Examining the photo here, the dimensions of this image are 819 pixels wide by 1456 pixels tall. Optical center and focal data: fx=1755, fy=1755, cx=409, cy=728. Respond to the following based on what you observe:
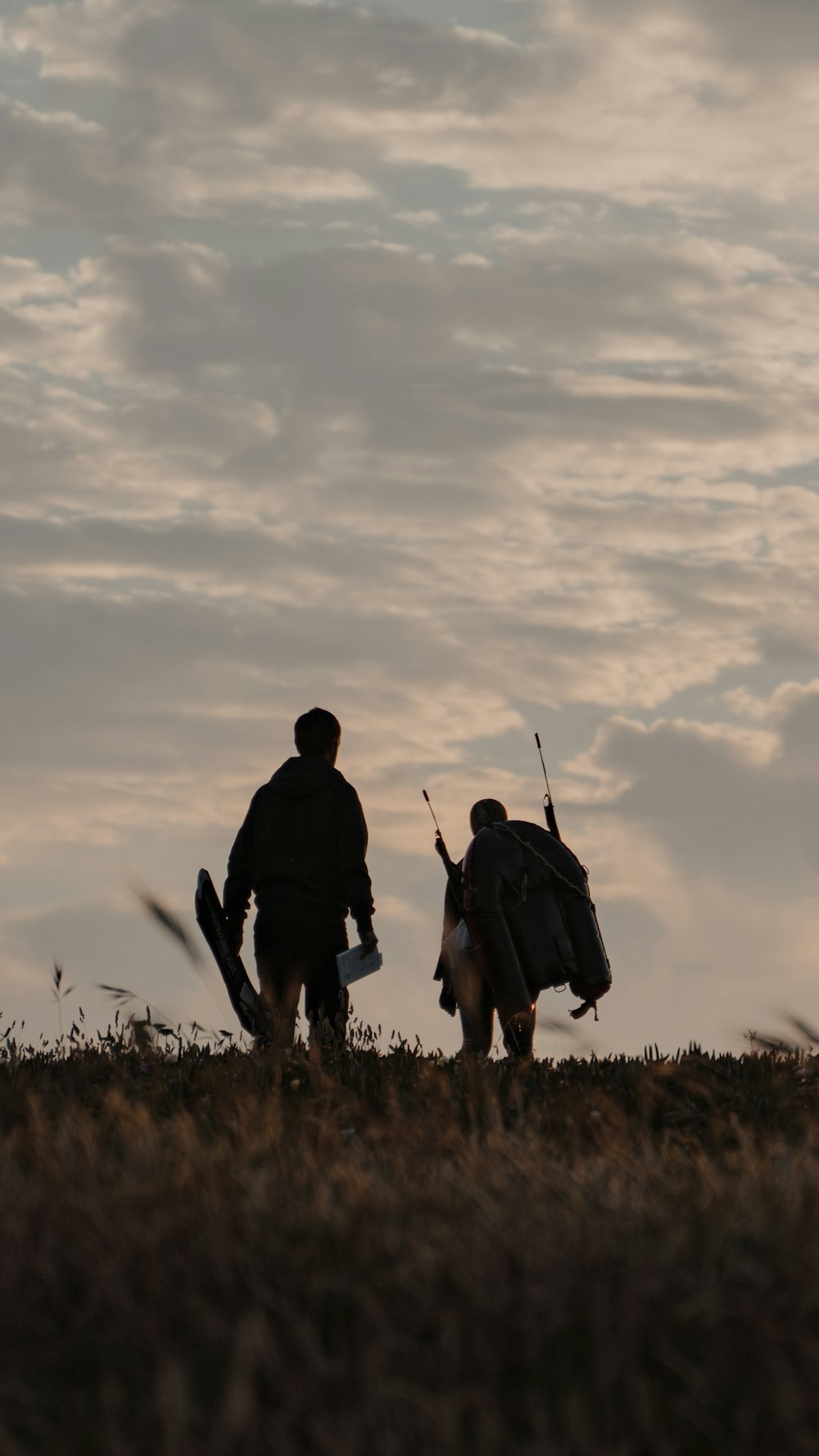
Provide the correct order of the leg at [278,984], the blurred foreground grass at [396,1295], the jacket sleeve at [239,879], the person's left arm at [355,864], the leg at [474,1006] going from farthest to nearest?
the leg at [474,1006]
the jacket sleeve at [239,879]
the person's left arm at [355,864]
the leg at [278,984]
the blurred foreground grass at [396,1295]

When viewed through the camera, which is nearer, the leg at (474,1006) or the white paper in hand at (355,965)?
the white paper in hand at (355,965)

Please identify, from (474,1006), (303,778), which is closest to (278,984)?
(303,778)

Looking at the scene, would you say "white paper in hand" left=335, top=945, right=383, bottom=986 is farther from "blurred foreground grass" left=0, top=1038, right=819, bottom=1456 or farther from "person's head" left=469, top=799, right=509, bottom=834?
"blurred foreground grass" left=0, top=1038, right=819, bottom=1456

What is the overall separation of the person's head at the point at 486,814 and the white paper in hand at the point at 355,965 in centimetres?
196

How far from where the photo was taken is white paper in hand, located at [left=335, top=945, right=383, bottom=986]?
10172 mm

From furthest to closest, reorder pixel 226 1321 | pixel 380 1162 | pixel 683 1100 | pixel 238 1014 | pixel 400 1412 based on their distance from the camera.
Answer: pixel 238 1014 < pixel 683 1100 < pixel 380 1162 < pixel 226 1321 < pixel 400 1412

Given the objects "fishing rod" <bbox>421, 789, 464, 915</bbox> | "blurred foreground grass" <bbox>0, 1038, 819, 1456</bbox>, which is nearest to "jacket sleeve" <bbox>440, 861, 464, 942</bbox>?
"fishing rod" <bbox>421, 789, 464, 915</bbox>

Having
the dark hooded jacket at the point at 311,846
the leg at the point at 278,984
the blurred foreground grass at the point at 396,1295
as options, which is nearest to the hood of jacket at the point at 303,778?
the dark hooded jacket at the point at 311,846

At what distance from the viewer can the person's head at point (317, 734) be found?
34.9ft

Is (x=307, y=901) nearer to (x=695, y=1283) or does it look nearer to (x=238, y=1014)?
(x=238, y=1014)

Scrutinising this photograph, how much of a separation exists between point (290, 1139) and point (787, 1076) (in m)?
3.39

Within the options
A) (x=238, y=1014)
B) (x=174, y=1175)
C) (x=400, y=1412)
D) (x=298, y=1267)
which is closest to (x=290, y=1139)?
(x=174, y=1175)

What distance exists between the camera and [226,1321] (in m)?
4.18

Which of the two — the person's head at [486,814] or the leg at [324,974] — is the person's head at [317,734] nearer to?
the leg at [324,974]
